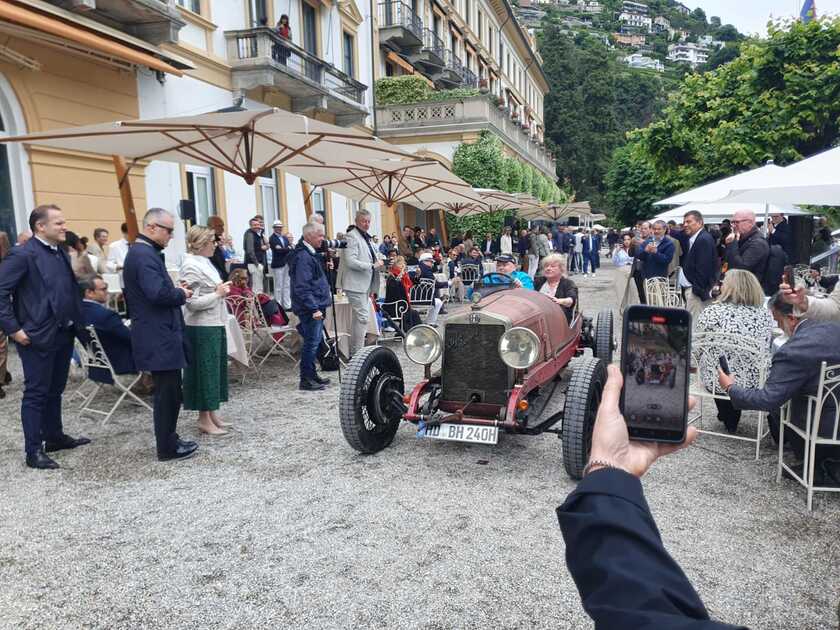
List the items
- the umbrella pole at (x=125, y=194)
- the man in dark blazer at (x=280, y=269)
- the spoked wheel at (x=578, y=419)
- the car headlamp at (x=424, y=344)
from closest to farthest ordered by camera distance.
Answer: the spoked wheel at (x=578, y=419)
the car headlamp at (x=424, y=344)
the umbrella pole at (x=125, y=194)
the man in dark blazer at (x=280, y=269)

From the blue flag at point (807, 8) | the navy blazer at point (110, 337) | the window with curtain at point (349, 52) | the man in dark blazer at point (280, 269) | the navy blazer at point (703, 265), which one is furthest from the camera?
the window with curtain at point (349, 52)

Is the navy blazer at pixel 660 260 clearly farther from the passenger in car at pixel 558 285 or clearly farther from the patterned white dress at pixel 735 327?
the patterned white dress at pixel 735 327

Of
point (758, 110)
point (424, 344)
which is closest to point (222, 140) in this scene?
point (424, 344)

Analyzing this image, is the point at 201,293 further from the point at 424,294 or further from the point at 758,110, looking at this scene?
the point at 758,110

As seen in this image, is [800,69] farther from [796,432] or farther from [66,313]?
[66,313]

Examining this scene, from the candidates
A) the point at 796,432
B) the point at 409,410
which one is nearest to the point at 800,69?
the point at 796,432

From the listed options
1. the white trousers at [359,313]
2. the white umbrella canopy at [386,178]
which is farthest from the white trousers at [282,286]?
the white trousers at [359,313]

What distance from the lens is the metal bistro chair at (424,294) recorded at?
430 inches

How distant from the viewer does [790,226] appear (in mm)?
11352

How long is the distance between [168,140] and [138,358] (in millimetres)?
3074

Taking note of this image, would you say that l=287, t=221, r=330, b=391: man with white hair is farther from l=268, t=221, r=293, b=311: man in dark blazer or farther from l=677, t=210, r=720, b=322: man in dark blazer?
l=677, t=210, r=720, b=322: man in dark blazer

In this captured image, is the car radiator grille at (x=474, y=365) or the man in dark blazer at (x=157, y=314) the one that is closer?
the man in dark blazer at (x=157, y=314)

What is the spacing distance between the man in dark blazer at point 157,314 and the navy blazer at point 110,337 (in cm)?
112

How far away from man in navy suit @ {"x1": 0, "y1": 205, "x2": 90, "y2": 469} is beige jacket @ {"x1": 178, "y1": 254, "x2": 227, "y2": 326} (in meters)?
0.83
